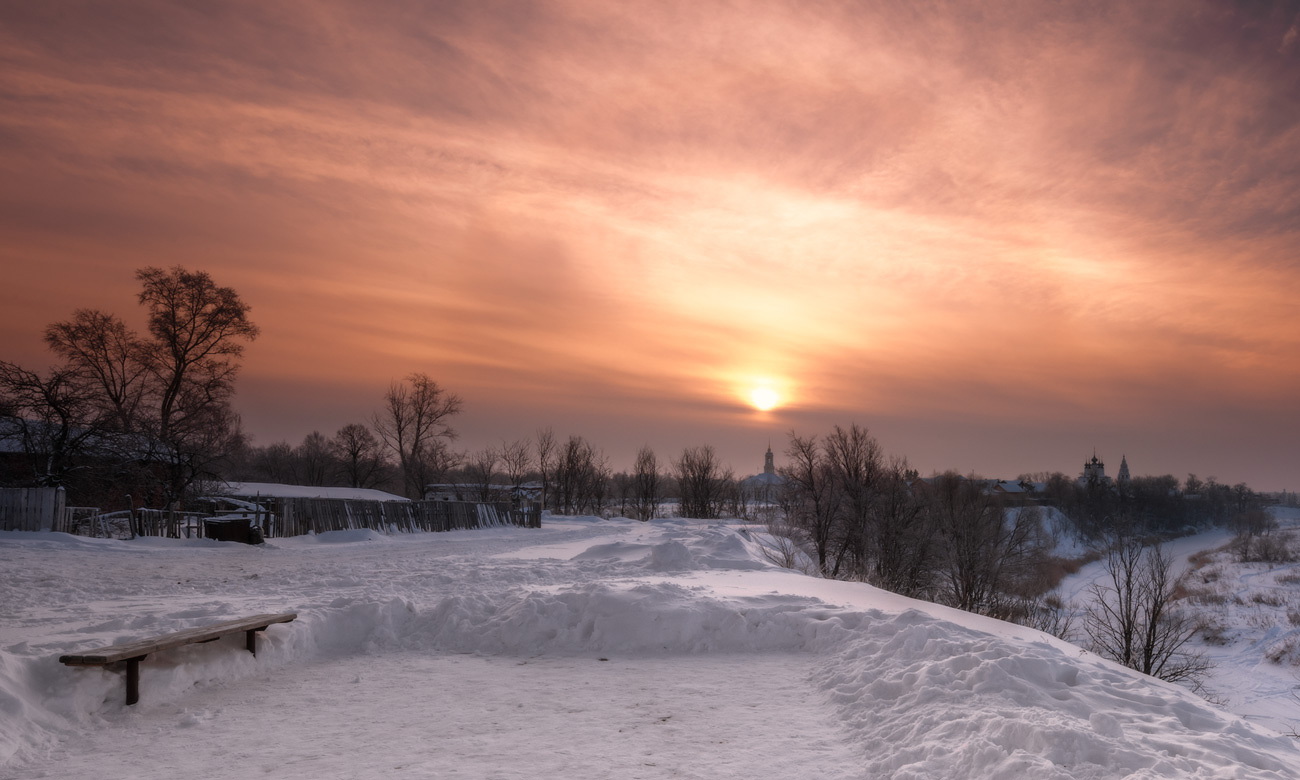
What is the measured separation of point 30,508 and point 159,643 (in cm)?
2161

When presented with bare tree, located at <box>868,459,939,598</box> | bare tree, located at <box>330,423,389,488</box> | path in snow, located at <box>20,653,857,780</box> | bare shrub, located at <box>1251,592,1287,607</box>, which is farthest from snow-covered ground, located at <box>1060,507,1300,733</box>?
bare tree, located at <box>330,423,389,488</box>

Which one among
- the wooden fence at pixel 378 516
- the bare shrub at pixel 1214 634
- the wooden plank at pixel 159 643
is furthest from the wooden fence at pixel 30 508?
the bare shrub at pixel 1214 634

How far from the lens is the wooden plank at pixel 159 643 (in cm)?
611

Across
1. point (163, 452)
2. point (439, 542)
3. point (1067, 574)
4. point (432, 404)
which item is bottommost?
point (1067, 574)

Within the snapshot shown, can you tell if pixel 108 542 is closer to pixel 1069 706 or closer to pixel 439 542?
pixel 439 542

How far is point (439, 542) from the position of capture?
1192 inches

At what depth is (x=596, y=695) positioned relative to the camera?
736cm

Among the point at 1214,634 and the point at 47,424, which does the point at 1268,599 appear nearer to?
the point at 1214,634

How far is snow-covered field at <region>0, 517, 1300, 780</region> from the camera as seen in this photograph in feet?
17.2

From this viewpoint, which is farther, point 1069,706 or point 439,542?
point 439,542

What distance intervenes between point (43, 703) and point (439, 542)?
24695mm

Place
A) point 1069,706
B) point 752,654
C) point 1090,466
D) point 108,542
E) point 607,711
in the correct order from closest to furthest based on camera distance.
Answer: point 1069,706, point 607,711, point 752,654, point 108,542, point 1090,466

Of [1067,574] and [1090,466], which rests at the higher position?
[1090,466]

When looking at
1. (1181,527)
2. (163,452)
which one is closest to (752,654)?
(163,452)
